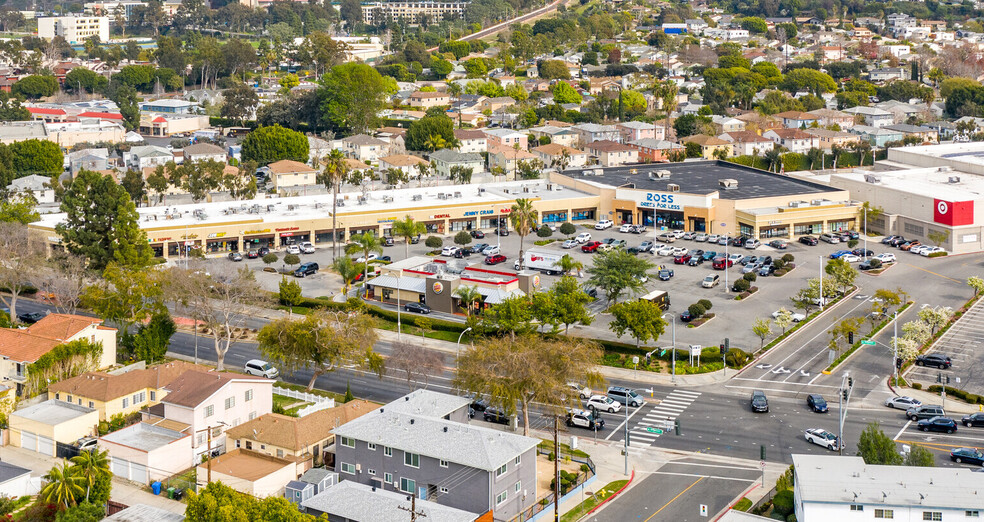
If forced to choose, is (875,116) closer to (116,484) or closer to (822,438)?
(822,438)

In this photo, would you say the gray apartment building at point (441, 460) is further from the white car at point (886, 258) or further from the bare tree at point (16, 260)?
the white car at point (886, 258)

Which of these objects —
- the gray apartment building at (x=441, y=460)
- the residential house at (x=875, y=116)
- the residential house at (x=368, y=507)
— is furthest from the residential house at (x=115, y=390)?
the residential house at (x=875, y=116)

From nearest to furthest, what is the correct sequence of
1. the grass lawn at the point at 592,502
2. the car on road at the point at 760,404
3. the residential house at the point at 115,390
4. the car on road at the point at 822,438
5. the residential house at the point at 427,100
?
the grass lawn at the point at 592,502 → the car on road at the point at 822,438 → the residential house at the point at 115,390 → the car on road at the point at 760,404 → the residential house at the point at 427,100

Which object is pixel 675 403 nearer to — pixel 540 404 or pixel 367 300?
pixel 540 404

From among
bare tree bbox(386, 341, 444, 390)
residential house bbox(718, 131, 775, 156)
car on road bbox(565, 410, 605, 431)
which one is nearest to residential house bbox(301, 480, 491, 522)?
car on road bbox(565, 410, 605, 431)

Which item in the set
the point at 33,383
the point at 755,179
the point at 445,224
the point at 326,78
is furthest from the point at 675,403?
the point at 326,78
